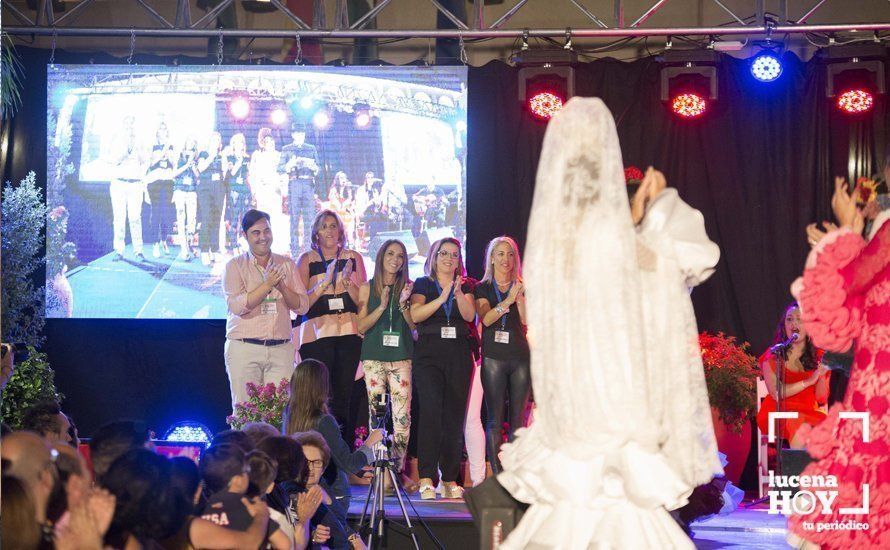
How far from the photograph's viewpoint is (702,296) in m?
9.15

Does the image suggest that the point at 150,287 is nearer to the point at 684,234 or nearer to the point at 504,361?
the point at 504,361

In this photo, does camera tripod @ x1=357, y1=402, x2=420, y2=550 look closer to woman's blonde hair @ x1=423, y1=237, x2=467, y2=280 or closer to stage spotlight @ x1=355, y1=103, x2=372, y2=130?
woman's blonde hair @ x1=423, y1=237, x2=467, y2=280

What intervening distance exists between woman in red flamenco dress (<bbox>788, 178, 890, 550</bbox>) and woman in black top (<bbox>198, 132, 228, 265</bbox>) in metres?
5.84

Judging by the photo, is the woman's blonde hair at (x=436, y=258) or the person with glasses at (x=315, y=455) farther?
the woman's blonde hair at (x=436, y=258)

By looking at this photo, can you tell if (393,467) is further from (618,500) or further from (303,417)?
(618,500)

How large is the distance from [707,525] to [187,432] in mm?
4417

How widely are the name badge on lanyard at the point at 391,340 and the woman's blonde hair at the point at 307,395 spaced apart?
144 cm

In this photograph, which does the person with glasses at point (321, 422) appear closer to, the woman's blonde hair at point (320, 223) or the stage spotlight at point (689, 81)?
the woman's blonde hair at point (320, 223)

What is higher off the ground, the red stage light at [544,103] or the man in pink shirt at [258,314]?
the red stage light at [544,103]

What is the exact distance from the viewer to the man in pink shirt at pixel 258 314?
7340mm

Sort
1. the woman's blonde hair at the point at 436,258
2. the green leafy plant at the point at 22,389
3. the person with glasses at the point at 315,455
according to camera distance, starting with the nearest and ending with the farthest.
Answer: the person with glasses at the point at 315,455 < the woman's blonde hair at the point at 436,258 < the green leafy plant at the point at 22,389

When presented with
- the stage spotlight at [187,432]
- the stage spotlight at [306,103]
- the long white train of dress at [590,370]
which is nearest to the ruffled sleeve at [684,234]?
the long white train of dress at [590,370]

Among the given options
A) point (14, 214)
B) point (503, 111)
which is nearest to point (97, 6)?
point (14, 214)

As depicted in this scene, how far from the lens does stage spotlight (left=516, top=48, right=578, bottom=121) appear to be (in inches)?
336
